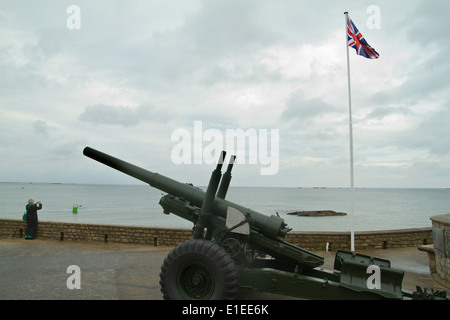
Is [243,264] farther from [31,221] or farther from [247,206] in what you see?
[247,206]

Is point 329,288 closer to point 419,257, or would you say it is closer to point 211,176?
point 211,176

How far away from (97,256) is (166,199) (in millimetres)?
4016

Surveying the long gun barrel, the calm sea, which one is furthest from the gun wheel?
the calm sea

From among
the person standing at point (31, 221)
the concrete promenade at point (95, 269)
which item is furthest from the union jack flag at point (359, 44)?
the person standing at point (31, 221)

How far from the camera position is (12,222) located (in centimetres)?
1131

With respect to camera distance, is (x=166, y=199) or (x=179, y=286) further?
(x=166, y=199)

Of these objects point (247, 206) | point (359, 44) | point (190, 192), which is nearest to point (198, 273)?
point (190, 192)

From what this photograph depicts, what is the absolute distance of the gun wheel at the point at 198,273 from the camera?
184 inches

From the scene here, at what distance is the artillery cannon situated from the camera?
4.70 meters

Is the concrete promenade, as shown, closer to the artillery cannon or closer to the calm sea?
the artillery cannon

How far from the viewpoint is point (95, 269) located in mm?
7285

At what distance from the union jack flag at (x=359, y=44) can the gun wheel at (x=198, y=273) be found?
25.4 ft
